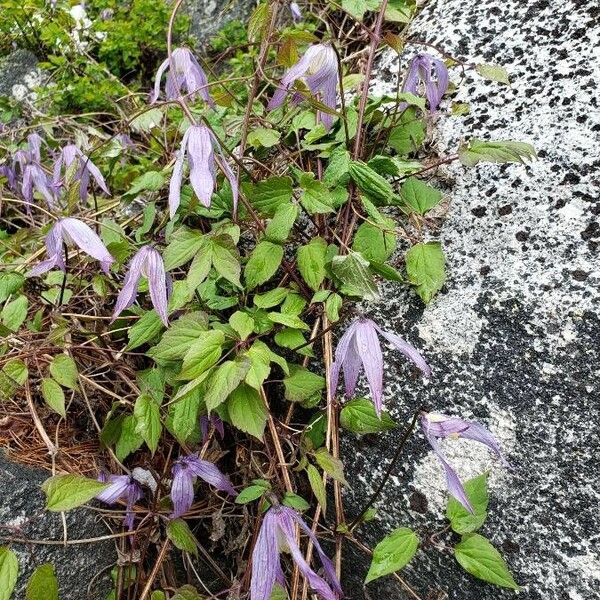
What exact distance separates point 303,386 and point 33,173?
3.65ft

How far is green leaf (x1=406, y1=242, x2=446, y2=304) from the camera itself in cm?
123

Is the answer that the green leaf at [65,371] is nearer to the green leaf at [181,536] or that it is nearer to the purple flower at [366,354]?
the green leaf at [181,536]

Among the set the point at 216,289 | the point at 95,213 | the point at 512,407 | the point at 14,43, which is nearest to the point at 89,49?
the point at 14,43

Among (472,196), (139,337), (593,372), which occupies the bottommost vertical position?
(139,337)

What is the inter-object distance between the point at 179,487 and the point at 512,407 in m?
0.65

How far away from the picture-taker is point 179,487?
1.17 meters

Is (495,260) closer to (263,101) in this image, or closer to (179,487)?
(179,487)

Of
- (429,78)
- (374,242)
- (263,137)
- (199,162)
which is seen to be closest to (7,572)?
(199,162)

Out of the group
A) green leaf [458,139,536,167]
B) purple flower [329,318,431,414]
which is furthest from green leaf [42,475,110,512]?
green leaf [458,139,536,167]

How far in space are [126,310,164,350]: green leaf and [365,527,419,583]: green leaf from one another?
625mm

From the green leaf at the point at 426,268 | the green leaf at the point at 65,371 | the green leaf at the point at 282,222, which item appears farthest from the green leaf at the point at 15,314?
the green leaf at the point at 426,268

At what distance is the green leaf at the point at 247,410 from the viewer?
3.67ft

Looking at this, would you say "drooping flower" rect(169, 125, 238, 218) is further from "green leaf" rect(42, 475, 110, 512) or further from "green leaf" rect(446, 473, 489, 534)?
"green leaf" rect(446, 473, 489, 534)

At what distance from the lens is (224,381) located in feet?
3.48
